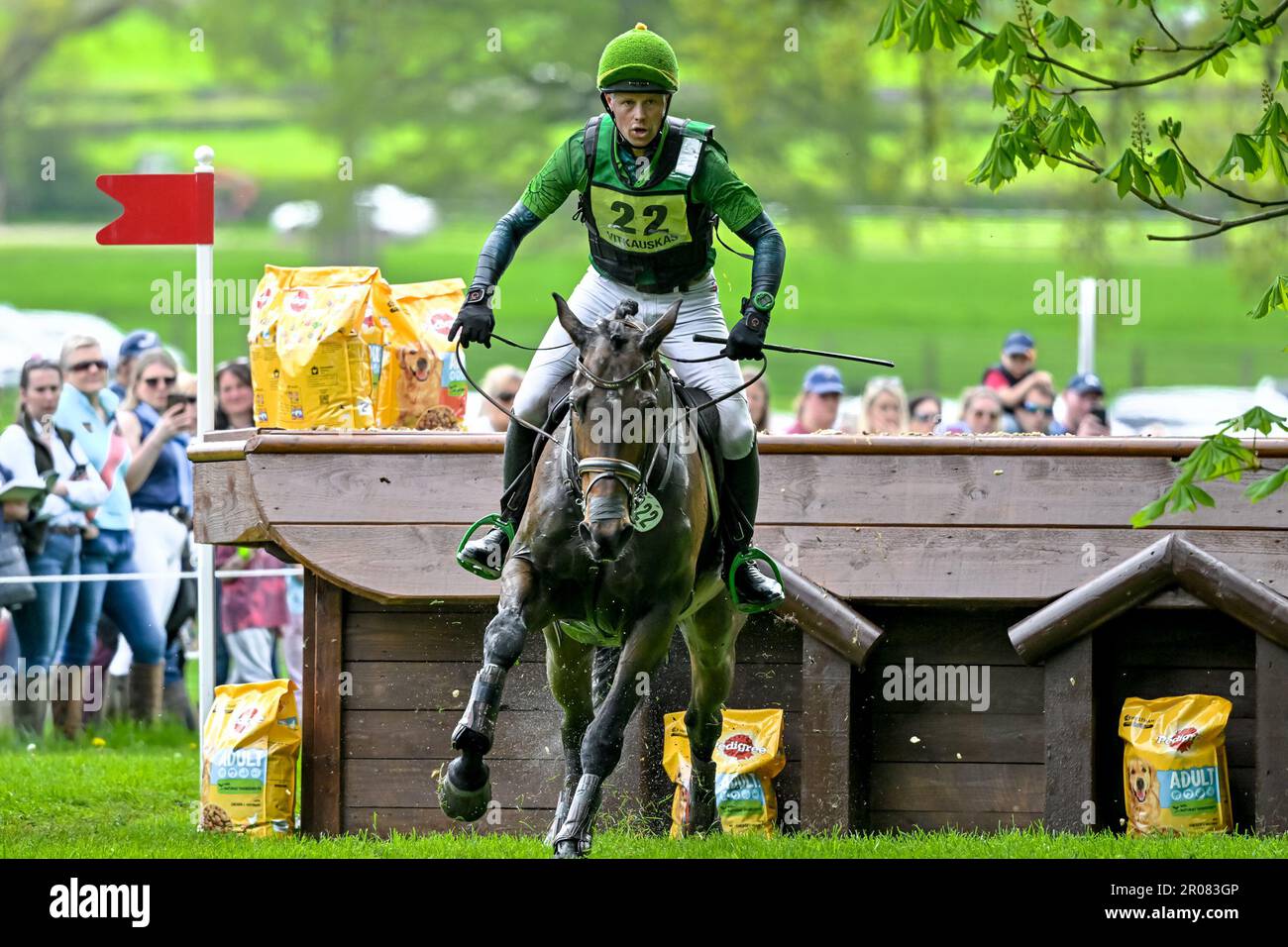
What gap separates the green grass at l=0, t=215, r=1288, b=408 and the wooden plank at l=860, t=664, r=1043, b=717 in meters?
25.7

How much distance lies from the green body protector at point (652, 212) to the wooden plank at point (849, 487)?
1.38 metres

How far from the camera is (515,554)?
7.54m

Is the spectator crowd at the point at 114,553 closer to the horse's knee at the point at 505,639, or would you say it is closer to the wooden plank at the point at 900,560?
the wooden plank at the point at 900,560

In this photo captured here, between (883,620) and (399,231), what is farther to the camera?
(399,231)

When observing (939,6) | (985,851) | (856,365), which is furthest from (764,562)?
(856,365)

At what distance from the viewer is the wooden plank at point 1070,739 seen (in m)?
9.05

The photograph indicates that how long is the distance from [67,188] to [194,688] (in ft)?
120

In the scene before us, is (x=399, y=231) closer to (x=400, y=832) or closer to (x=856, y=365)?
(x=856, y=365)

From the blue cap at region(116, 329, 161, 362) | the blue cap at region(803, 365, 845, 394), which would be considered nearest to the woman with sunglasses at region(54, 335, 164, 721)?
the blue cap at region(116, 329, 161, 362)

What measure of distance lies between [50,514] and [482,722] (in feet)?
18.0

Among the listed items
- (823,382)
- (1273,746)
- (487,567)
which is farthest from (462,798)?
(823,382)

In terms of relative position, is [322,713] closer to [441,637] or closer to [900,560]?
[441,637]

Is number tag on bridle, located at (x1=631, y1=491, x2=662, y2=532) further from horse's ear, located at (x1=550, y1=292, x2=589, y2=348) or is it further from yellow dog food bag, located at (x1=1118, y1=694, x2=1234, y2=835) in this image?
yellow dog food bag, located at (x1=1118, y1=694, x2=1234, y2=835)
